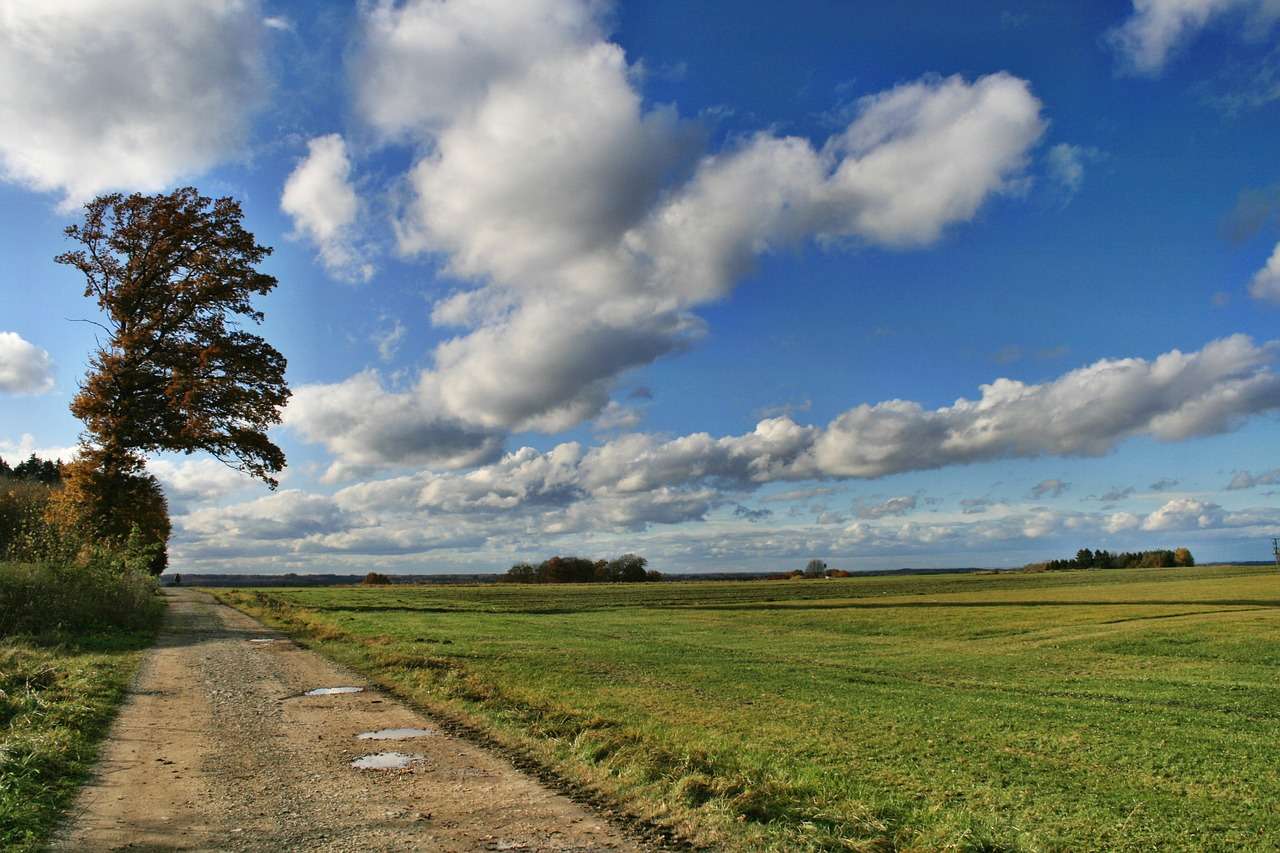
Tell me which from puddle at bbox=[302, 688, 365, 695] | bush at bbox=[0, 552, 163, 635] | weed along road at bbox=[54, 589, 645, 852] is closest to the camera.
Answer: weed along road at bbox=[54, 589, 645, 852]

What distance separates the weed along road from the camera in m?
6.64

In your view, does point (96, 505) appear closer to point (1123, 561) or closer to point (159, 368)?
point (159, 368)

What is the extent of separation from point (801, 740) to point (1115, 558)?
19024cm

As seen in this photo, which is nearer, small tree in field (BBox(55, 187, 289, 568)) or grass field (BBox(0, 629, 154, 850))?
grass field (BBox(0, 629, 154, 850))

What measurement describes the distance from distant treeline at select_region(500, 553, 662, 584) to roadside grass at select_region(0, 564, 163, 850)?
136 meters

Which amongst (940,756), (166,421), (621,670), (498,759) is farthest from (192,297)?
(940,756)

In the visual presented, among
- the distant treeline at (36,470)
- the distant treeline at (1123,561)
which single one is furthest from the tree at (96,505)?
the distant treeline at (1123,561)

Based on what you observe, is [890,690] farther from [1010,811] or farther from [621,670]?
[1010,811]

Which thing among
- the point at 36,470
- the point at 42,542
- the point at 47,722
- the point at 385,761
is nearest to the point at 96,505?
the point at 42,542

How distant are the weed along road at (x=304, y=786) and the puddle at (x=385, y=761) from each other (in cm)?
2

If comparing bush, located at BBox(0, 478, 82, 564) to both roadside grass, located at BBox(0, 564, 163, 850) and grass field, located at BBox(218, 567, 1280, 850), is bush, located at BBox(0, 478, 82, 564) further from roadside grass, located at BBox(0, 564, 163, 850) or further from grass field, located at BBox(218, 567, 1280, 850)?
grass field, located at BBox(218, 567, 1280, 850)

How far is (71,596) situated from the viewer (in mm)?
23453

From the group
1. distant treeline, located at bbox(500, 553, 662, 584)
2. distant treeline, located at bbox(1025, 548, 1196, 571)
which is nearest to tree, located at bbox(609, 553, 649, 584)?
distant treeline, located at bbox(500, 553, 662, 584)

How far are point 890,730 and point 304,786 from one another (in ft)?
28.3
